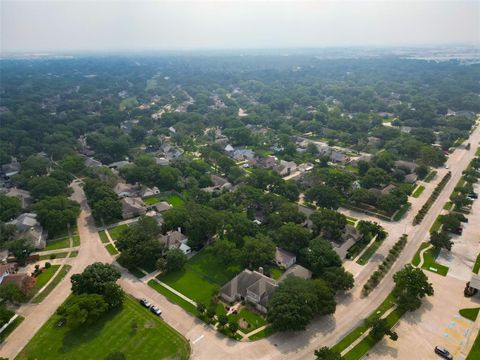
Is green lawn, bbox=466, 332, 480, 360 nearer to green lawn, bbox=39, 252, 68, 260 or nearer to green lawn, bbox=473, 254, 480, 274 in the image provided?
green lawn, bbox=473, 254, 480, 274

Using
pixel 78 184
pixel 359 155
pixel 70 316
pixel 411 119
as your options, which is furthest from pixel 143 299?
pixel 411 119

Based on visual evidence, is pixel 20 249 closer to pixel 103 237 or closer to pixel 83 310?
pixel 103 237

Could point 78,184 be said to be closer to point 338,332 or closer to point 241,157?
point 241,157

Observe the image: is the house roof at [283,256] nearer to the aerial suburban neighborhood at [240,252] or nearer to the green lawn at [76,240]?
the aerial suburban neighborhood at [240,252]

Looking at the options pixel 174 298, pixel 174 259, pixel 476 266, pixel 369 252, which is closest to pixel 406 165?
pixel 476 266

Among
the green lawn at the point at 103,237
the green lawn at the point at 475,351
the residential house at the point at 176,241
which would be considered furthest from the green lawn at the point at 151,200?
the green lawn at the point at 475,351
